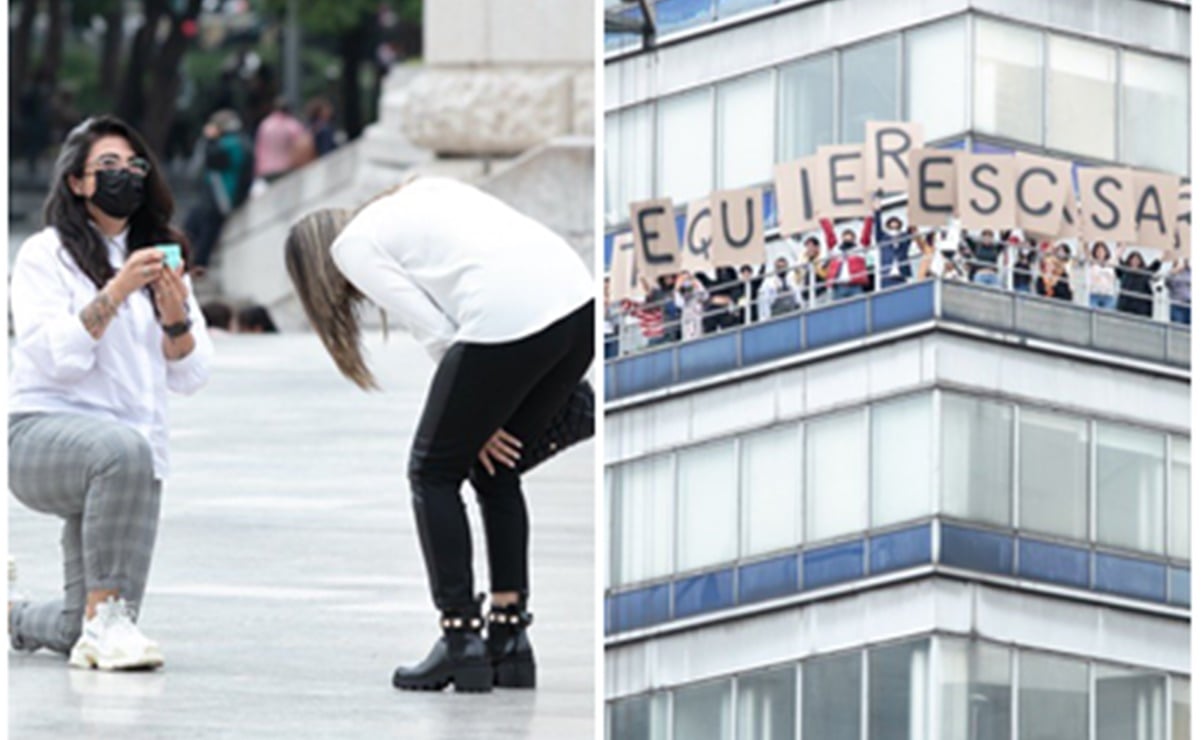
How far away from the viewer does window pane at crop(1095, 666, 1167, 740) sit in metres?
5.65

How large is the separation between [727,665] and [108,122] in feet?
9.29

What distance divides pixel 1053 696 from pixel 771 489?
0.62 metres

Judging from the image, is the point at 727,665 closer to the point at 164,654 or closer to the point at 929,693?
the point at 929,693

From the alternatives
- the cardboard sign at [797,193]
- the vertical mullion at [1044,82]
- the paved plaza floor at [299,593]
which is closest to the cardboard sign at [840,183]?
the cardboard sign at [797,193]

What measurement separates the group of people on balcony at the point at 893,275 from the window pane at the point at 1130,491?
24 centimetres

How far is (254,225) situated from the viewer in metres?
27.9

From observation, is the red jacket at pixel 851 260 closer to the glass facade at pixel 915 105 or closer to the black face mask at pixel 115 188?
the glass facade at pixel 915 105

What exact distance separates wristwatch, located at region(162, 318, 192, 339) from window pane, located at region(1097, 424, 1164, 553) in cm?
283

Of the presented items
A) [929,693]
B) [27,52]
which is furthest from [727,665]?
[27,52]

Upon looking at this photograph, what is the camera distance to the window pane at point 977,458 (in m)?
5.60

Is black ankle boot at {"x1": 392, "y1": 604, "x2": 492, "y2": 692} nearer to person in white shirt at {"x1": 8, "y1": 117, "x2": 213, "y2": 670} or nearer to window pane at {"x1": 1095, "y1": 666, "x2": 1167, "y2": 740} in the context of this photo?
person in white shirt at {"x1": 8, "y1": 117, "x2": 213, "y2": 670}

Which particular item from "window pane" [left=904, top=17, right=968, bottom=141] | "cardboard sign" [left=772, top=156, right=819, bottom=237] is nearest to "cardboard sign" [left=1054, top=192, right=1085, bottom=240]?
"window pane" [left=904, top=17, right=968, bottom=141]

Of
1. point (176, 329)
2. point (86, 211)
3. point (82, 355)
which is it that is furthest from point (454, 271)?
point (86, 211)

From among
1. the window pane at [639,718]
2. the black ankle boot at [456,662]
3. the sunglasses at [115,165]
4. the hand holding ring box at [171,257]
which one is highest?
the sunglasses at [115,165]
